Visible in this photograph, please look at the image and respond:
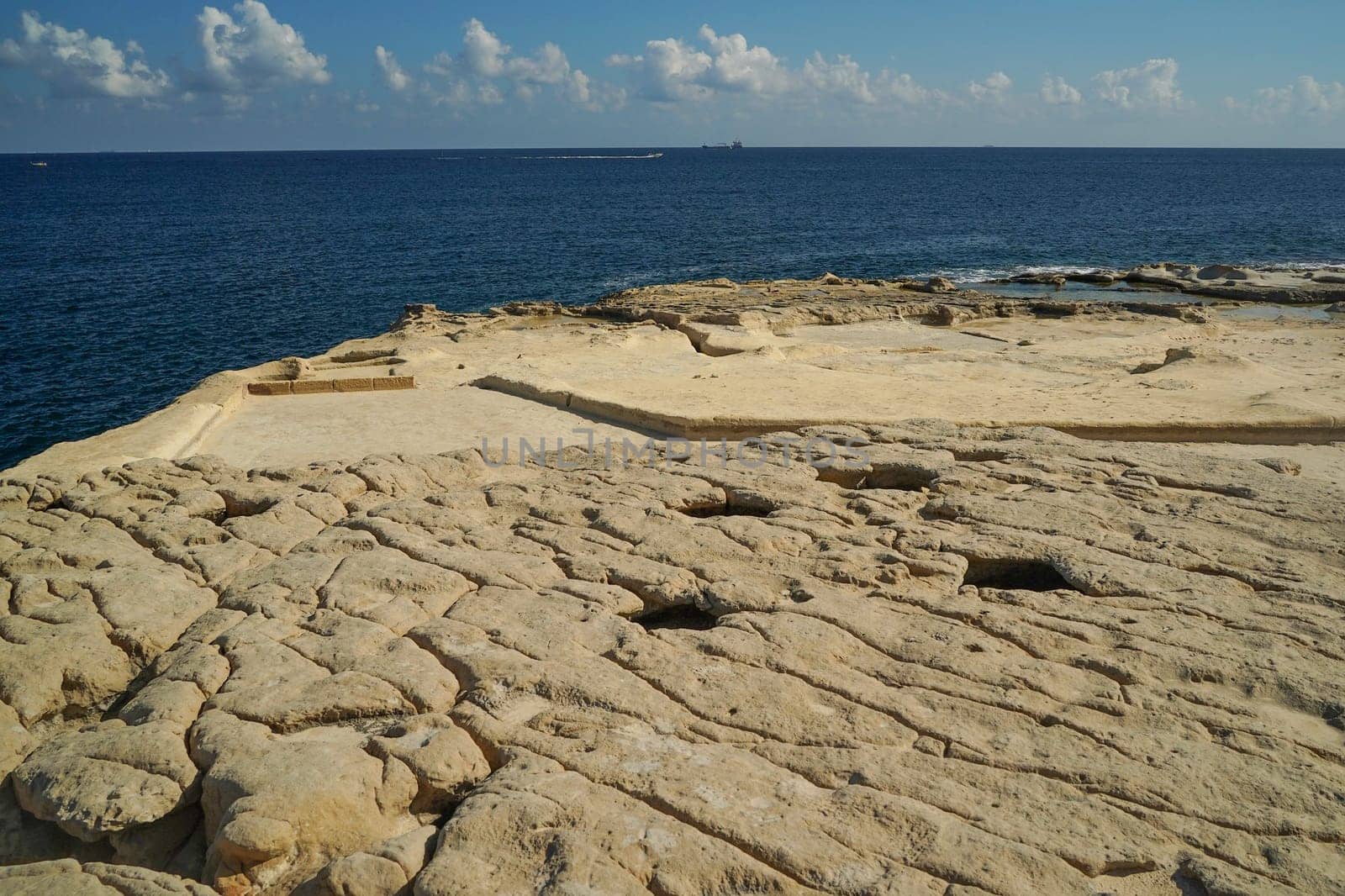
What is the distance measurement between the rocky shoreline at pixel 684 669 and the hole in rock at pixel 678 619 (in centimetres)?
4

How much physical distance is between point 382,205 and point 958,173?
8239 centimetres

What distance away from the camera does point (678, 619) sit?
27.0ft

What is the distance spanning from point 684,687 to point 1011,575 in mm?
3595

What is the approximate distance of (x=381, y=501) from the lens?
10422 mm

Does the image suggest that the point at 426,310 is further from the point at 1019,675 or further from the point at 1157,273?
the point at 1157,273

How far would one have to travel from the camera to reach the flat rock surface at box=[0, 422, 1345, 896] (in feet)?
A: 17.9

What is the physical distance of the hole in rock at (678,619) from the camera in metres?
8.14

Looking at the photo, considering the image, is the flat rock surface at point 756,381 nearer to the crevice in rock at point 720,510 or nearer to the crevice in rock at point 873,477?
the crevice in rock at point 873,477

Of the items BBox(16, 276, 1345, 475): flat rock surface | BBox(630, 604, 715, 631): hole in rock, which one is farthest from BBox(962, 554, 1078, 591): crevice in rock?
BBox(16, 276, 1345, 475): flat rock surface

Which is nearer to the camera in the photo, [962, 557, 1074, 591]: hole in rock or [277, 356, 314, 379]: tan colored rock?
[962, 557, 1074, 591]: hole in rock

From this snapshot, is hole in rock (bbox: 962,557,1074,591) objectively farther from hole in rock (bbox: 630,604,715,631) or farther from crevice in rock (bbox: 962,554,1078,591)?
hole in rock (bbox: 630,604,715,631)

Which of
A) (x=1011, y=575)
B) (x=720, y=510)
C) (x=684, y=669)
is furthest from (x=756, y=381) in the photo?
(x=684, y=669)

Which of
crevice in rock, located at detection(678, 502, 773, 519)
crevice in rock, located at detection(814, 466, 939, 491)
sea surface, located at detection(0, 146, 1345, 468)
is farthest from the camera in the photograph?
sea surface, located at detection(0, 146, 1345, 468)

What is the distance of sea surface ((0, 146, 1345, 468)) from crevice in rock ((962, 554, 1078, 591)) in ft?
64.6
